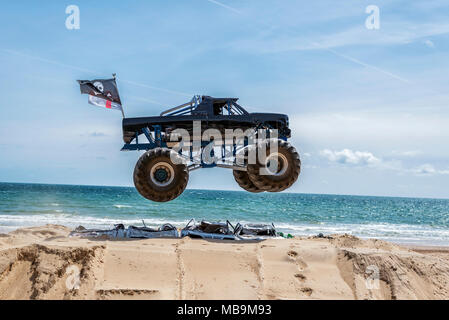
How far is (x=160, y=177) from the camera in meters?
11.4

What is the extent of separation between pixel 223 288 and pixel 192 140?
529cm

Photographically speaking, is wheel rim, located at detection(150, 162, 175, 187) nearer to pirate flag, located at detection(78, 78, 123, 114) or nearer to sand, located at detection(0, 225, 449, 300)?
pirate flag, located at detection(78, 78, 123, 114)

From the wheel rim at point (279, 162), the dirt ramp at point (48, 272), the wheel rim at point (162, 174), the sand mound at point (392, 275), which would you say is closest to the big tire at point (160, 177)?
the wheel rim at point (162, 174)

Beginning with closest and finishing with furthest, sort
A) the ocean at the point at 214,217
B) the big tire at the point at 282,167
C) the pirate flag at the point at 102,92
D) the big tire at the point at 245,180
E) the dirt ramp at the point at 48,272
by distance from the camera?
the dirt ramp at the point at 48,272
the big tire at the point at 282,167
the pirate flag at the point at 102,92
the big tire at the point at 245,180
the ocean at the point at 214,217

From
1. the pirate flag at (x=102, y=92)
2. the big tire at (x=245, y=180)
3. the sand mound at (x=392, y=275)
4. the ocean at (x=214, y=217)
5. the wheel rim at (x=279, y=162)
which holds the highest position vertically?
the pirate flag at (x=102, y=92)

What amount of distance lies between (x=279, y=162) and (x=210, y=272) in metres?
4.02

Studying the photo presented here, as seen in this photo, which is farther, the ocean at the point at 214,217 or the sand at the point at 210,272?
the ocean at the point at 214,217

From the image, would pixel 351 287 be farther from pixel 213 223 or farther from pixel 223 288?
pixel 213 223

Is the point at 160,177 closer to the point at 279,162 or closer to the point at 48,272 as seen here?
the point at 279,162

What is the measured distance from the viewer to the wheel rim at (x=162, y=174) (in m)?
11.4

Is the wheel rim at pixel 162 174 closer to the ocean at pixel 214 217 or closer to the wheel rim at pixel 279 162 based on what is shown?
the wheel rim at pixel 279 162

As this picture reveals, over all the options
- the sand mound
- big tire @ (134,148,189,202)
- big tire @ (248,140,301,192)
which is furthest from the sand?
big tire @ (248,140,301,192)
